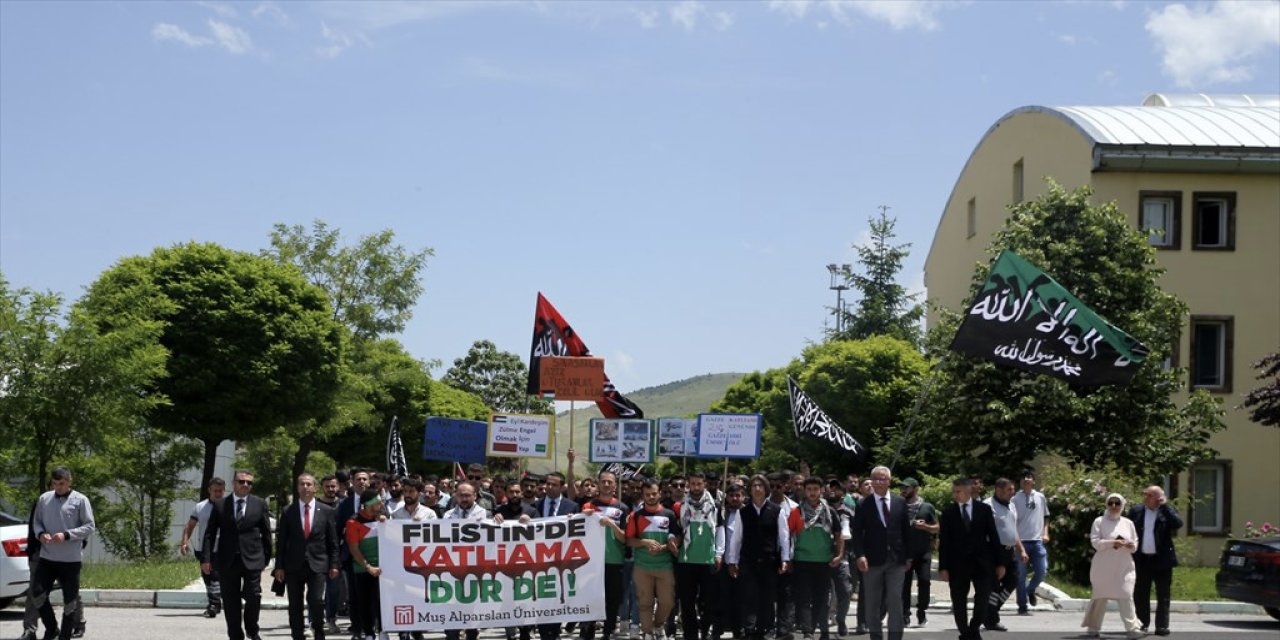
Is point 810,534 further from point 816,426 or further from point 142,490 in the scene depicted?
point 142,490

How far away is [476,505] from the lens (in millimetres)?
15875

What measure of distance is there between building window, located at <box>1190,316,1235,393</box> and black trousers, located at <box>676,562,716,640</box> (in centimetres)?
2389

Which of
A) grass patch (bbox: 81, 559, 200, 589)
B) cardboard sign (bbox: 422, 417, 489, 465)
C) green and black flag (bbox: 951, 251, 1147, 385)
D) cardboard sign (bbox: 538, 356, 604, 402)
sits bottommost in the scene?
grass patch (bbox: 81, 559, 200, 589)

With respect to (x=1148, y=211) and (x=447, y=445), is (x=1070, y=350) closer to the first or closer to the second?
(x=447, y=445)

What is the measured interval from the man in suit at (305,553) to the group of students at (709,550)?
13 mm

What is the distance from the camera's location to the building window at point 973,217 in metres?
47.0

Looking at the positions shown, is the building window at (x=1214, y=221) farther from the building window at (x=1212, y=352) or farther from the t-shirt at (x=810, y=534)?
the t-shirt at (x=810, y=534)

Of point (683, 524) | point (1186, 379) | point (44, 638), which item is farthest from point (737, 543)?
point (1186, 379)

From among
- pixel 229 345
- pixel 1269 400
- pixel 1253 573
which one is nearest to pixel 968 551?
pixel 1253 573

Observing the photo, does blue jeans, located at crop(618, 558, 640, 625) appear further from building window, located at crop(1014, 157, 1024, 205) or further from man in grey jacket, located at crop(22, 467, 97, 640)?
building window, located at crop(1014, 157, 1024, 205)

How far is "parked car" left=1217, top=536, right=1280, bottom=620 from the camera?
61.7 ft

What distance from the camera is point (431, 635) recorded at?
17188mm

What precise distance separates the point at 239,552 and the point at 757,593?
5476mm

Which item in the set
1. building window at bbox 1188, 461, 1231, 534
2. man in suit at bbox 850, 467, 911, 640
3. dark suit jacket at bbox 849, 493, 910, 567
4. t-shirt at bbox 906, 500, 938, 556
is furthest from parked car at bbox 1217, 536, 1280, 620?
building window at bbox 1188, 461, 1231, 534
